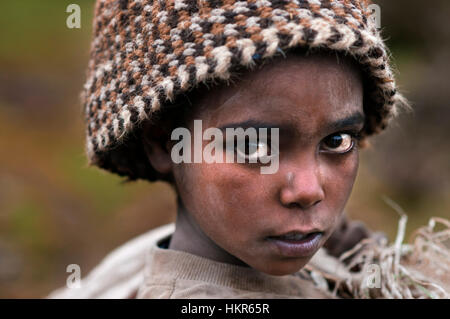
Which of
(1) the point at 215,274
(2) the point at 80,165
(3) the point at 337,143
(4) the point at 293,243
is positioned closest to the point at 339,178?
(3) the point at 337,143

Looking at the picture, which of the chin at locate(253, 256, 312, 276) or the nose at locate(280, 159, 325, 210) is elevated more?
the nose at locate(280, 159, 325, 210)

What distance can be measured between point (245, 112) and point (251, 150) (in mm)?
88

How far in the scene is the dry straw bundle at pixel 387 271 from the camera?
1.46 meters

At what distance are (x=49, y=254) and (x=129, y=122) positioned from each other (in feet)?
8.54

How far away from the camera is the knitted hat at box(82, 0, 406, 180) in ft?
3.65

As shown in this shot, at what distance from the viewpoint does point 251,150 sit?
3.88ft

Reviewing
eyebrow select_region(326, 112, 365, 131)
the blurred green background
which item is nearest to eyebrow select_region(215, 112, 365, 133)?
eyebrow select_region(326, 112, 365, 131)

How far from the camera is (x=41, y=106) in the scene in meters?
4.78

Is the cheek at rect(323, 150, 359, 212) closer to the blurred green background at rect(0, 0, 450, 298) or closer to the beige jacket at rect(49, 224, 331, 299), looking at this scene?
the beige jacket at rect(49, 224, 331, 299)

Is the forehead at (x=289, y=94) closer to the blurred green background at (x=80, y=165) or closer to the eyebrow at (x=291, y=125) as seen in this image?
the eyebrow at (x=291, y=125)

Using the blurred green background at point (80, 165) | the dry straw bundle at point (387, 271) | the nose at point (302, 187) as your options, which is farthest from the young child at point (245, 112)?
the blurred green background at point (80, 165)

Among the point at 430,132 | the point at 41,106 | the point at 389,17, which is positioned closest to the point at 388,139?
the point at 430,132

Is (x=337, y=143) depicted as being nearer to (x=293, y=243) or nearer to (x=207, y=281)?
(x=293, y=243)

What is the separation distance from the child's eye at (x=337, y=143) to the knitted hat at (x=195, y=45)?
17 centimetres
